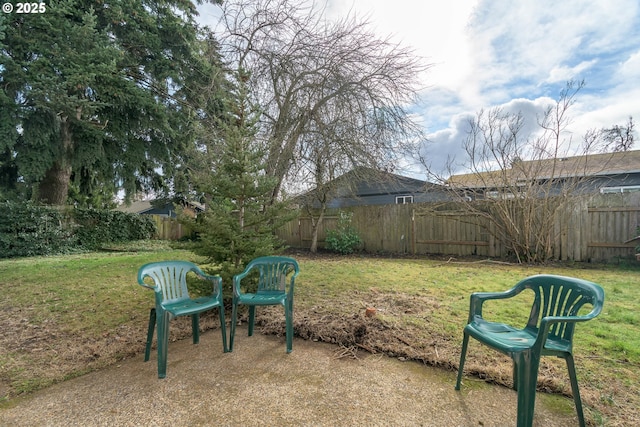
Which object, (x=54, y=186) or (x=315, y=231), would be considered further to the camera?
(x=54, y=186)

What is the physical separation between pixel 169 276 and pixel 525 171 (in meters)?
A: 7.95

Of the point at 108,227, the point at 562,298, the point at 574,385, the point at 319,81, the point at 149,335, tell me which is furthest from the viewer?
the point at 108,227

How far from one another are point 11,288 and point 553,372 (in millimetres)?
7825

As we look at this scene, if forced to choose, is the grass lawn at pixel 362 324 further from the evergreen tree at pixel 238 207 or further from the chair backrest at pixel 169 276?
the evergreen tree at pixel 238 207

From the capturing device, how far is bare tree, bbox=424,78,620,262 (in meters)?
7.07

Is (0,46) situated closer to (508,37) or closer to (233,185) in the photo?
(233,185)

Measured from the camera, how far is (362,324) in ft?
10.6

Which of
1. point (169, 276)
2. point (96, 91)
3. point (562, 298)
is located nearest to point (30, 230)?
point (96, 91)

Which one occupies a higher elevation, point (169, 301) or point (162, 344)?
point (169, 301)

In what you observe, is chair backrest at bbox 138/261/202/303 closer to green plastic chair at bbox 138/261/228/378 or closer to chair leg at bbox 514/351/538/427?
green plastic chair at bbox 138/261/228/378

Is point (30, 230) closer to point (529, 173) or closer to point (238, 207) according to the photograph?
point (238, 207)

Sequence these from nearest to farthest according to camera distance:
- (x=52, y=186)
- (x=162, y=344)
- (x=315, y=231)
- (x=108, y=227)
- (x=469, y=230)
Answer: (x=162, y=344), (x=469, y=230), (x=315, y=231), (x=52, y=186), (x=108, y=227)

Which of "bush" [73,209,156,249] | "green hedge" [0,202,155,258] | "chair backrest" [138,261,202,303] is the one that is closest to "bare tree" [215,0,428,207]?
"chair backrest" [138,261,202,303]

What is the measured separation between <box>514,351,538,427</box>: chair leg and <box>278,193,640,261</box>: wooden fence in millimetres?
7587
